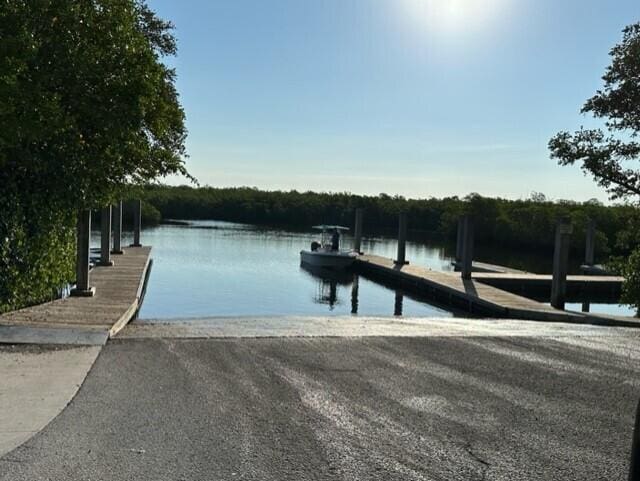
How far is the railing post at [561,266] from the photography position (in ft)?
56.5

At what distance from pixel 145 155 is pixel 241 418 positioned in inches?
278

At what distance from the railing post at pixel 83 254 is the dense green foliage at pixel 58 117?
137cm

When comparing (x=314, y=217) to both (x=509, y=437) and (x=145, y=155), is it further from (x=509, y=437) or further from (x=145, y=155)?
(x=509, y=437)

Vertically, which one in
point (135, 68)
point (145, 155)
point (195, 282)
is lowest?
point (195, 282)

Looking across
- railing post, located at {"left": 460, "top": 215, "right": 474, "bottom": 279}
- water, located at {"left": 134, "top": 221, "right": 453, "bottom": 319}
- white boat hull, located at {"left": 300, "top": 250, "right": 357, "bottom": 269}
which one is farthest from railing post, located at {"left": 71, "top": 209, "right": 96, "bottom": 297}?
white boat hull, located at {"left": 300, "top": 250, "right": 357, "bottom": 269}

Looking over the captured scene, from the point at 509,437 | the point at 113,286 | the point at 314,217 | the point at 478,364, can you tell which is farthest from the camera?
the point at 314,217

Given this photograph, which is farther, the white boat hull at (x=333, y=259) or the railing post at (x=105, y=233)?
the white boat hull at (x=333, y=259)

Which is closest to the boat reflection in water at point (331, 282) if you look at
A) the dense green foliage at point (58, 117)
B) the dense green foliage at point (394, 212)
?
the dense green foliage at point (58, 117)

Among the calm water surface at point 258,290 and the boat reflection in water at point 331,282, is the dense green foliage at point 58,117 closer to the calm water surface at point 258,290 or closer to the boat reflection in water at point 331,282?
the calm water surface at point 258,290

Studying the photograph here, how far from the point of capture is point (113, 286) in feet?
49.8

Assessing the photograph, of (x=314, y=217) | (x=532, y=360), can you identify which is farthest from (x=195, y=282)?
(x=314, y=217)

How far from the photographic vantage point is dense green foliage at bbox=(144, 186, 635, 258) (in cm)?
6375

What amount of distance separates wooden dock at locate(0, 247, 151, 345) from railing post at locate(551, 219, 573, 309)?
10832 millimetres

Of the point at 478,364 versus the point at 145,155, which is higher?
the point at 145,155
